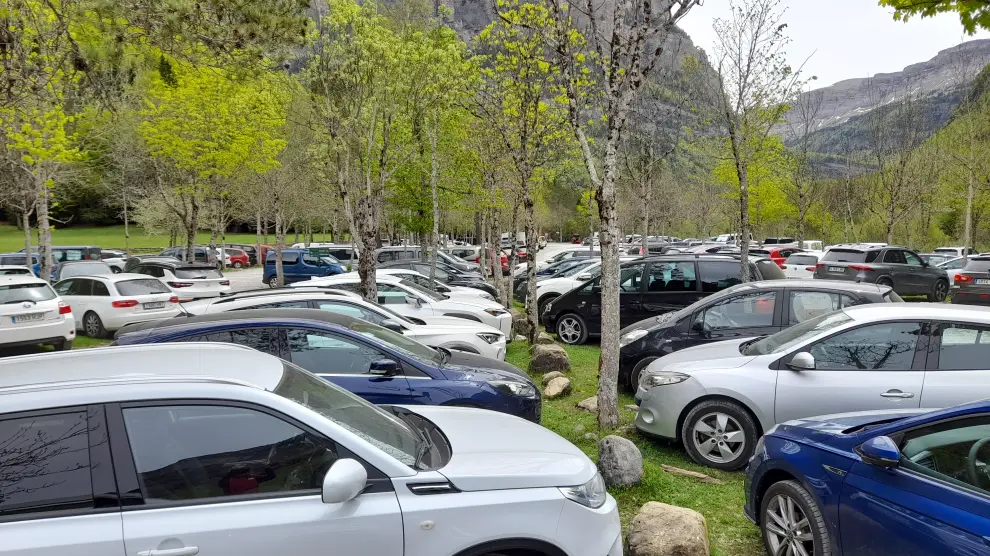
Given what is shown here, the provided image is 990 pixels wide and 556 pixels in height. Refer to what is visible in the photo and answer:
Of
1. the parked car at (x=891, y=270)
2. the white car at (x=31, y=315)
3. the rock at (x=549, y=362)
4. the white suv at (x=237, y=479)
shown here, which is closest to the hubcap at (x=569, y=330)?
the rock at (x=549, y=362)

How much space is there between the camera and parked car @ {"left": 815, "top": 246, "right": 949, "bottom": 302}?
17328 mm

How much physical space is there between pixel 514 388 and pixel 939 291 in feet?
60.2

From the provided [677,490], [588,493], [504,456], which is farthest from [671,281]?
[504,456]

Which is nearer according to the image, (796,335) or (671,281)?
(796,335)

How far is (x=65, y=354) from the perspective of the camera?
3234 millimetres

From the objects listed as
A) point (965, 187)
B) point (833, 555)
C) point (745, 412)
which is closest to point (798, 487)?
point (833, 555)

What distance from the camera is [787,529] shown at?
3.63m

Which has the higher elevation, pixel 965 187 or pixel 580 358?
pixel 965 187

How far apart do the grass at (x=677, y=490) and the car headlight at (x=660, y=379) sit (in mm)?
670

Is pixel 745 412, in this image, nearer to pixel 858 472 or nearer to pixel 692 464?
pixel 692 464

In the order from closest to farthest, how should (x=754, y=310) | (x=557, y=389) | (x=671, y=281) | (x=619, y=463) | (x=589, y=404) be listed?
(x=619, y=463), (x=589, y=404), (x=754, y=310), (x=557, y=389), (x=671, y=281)

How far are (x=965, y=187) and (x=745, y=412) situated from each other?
3360 cm

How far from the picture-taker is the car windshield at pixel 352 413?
285cm

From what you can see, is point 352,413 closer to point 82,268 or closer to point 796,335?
point 796,335
